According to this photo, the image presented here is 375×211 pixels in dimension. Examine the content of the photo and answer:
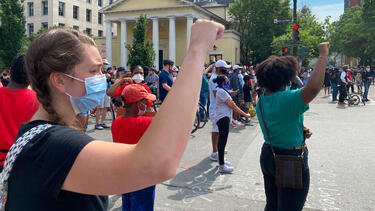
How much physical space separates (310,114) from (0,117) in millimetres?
11677

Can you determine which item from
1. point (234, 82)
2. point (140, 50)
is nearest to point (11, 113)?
point (234, 82)

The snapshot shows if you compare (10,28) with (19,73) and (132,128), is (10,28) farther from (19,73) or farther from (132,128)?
(132,128)

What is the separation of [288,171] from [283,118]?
48 centimetres

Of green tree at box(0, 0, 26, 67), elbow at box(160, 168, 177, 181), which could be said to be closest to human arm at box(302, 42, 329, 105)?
elbow at box(160, 168, 177, 181)

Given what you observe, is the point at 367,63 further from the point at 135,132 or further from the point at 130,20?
the point at 135,132

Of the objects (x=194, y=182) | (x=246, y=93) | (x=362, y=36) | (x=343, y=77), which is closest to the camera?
(x=194, y=182)

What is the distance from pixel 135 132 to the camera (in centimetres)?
332

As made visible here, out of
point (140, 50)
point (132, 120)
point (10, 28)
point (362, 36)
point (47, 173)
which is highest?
point (362, 36)

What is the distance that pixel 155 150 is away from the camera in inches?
37.8

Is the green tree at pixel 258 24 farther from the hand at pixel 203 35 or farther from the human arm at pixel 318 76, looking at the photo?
the hand at pixel 203 35

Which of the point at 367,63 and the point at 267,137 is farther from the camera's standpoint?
the point at 367,63

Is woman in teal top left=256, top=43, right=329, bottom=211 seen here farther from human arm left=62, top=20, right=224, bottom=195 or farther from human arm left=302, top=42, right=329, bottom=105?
human arm left=62, top=20, right=224, bottom=195

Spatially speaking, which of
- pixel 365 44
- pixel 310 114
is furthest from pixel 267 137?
pixel 365 44

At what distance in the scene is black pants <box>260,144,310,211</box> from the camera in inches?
106
